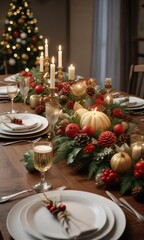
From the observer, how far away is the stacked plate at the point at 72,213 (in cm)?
87

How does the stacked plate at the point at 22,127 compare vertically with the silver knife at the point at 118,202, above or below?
above

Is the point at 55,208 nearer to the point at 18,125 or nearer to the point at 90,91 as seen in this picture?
the point at 18,125

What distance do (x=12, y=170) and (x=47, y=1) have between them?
15.3ft

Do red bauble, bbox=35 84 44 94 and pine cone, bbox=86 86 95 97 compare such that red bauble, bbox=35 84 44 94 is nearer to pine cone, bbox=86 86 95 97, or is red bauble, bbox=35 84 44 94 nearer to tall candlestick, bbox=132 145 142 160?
pine cone, bbox=86 86 95 97

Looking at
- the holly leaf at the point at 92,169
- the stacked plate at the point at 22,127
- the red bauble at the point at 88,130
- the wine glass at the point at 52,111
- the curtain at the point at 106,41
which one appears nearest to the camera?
the holly leaf at the point at 92,169

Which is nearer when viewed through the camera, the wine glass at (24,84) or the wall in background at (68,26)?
the wine glass at (24,84)

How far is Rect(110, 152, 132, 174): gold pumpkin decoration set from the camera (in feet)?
3.82

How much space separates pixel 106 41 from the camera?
478 centimetres

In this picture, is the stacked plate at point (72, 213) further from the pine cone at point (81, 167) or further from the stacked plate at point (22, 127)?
the stacked plate at point (22, 127)

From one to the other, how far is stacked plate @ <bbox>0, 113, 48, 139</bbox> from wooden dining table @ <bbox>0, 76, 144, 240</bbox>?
10cm

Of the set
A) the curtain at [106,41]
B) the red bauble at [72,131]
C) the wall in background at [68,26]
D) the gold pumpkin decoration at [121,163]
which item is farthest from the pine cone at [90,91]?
the wall in background at [68,26]

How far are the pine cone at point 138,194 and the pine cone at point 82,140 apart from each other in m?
0.29

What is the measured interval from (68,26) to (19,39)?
114 centimetres

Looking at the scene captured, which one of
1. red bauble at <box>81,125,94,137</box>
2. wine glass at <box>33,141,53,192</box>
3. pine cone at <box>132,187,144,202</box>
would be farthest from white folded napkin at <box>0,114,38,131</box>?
pine cone at <box>132,187,144,202</box>
